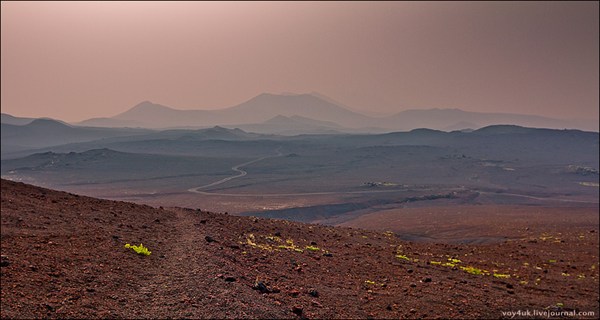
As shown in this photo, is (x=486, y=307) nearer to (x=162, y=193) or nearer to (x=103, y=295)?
(x=103, y=295)

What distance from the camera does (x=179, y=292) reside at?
34.8 feet

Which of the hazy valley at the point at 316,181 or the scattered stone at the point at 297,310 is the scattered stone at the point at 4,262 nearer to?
the scattered stone at the point at 297,310

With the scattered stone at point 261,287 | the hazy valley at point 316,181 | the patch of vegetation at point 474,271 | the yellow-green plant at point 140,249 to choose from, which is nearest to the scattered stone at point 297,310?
the scattered stone at point 261,287

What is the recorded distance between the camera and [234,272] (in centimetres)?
1266

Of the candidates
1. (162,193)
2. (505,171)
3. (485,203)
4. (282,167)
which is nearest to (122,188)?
(162,193)

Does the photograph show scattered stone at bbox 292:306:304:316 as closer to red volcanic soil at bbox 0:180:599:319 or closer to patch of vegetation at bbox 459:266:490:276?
red volcanic soil at bbox 0:180:599:319

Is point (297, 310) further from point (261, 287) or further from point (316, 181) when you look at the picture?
point (316, 181)

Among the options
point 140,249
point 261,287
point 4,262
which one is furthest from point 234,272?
point 4,262

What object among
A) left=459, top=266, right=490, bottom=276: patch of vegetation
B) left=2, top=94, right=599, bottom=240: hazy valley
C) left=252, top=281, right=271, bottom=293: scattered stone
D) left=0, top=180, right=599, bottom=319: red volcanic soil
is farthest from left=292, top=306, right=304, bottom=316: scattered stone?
left=2, top=94, right=599, bottom=240: hazy valley

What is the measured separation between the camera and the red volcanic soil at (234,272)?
10086mm

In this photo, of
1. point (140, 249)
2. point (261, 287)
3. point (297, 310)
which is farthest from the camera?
point (140, 249)

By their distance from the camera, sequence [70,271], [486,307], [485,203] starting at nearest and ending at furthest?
[70,271] < [486,307] < [485,203]

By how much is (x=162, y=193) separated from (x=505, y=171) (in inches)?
4917

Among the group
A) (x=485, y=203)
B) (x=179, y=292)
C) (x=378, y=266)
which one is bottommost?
(x=485, y=203)
